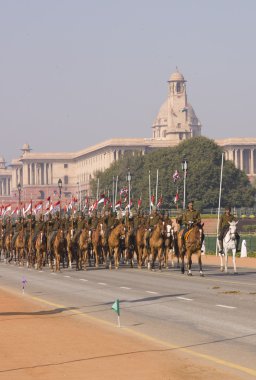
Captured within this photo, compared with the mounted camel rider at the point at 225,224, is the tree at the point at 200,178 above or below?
above

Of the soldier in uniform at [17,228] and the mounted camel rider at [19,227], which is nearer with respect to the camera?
the mounted camel rider at [19,227]

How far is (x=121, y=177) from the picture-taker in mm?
Result: 198750

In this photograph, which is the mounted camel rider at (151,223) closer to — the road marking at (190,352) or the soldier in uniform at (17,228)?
the soldier in uniform at (17,228)

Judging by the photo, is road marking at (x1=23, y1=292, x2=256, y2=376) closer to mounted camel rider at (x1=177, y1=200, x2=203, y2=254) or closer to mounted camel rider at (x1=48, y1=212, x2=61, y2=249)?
mounted camel rider at (x1=177, y1=200, x2=203, y2=254)

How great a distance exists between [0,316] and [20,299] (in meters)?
5.99

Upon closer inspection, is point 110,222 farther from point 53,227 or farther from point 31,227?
point 31,227

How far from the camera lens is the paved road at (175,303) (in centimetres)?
1920

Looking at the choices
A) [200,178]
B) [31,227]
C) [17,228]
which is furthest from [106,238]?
[200,178]

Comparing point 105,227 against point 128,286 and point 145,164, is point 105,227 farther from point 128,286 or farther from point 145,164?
point 145,164

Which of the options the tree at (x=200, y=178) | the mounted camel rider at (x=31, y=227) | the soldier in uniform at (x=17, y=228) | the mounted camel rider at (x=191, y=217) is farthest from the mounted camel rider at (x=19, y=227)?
the tree at (x=200, y=178)

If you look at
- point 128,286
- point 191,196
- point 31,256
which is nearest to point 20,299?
point 128,286

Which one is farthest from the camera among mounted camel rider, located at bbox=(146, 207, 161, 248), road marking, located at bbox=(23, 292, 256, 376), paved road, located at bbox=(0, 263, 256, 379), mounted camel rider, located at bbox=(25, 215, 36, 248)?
mounted camel rider, located at bbox=(25, 215, 36, 248)

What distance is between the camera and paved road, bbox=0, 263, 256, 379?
1920 centimetres

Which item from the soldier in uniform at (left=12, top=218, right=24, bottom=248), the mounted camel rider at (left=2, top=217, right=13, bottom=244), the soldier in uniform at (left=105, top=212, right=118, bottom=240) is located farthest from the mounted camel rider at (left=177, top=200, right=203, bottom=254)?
the mounted camel rider at (left=2, top=217, right=13, bottom=244)
